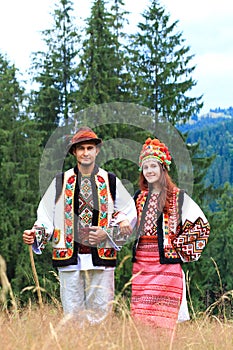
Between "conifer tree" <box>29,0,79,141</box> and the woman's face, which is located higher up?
"conifer tree" <box>29,0,79,141</box>

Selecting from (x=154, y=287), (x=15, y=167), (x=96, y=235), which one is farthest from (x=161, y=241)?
(x=15, y=167)

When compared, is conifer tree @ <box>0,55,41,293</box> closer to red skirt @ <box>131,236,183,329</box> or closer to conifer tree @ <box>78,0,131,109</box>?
conifer tree @ <box>78,0,131,109</box>

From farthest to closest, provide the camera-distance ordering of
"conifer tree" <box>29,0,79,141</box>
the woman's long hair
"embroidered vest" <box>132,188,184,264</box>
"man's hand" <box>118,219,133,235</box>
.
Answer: "conifer tree" <box>29,0,79,141</box>, the woman's long hair, "embroidered vest" <box>132,188,184,264</box>, "man's hand" <box>118,219,133,235</box>

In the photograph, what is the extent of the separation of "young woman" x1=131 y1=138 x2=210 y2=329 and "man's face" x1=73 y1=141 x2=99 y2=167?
0.48m

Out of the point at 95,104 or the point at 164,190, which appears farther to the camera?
the point at 95,104

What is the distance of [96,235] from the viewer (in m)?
5.16

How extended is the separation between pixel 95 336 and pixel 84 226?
2.34 m

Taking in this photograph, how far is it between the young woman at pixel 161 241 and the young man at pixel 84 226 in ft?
A: 0.69

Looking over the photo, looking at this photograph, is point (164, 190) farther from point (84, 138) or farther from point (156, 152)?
point (84, 138)

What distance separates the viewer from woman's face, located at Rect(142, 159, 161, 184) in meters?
5.47

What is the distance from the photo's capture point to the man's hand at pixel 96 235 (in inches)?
203

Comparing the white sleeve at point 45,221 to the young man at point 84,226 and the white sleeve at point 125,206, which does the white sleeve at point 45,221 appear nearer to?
the young man at point 84,226

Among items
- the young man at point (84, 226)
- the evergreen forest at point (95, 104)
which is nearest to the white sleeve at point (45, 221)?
the young man at point (84, 226)

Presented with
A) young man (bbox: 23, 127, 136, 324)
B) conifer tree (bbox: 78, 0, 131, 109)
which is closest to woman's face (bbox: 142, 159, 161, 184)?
young man (bbox: 23, 127, 136, 324)
